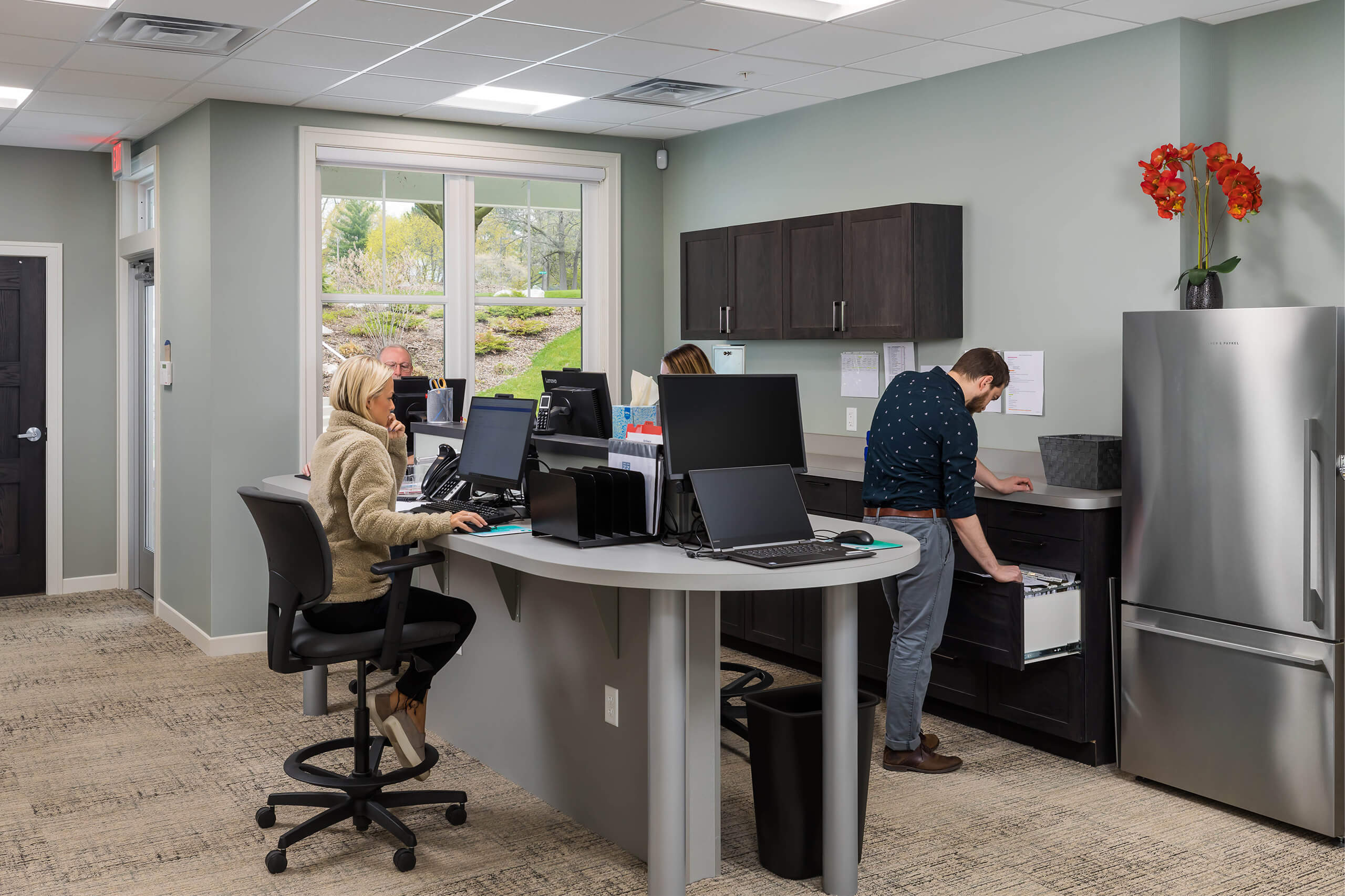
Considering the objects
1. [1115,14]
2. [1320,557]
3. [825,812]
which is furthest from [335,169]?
[1320,557]

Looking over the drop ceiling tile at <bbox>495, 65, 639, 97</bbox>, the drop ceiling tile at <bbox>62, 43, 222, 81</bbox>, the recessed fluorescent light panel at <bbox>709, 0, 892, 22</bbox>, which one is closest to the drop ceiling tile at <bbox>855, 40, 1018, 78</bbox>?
the recessed fluorescent light panel at <bbox>709, 0, 892, 22</bbox>

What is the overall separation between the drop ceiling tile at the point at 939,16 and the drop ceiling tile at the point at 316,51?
6.17 feet

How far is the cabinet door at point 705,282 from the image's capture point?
239 inches

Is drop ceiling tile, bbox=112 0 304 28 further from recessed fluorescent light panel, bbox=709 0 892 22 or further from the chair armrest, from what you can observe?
the chair armrest

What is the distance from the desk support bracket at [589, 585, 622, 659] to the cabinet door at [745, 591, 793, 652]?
6.13ft

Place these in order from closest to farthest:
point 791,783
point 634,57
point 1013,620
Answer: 1. point 791,783
2. point 1013,620
3. point 634,57

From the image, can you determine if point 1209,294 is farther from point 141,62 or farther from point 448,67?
point 141,62

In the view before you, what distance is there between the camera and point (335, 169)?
6.05 m

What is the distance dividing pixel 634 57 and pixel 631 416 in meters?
1.77

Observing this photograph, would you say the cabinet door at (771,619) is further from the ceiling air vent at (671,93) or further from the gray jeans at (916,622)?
the ceiling air vent at (671,93)

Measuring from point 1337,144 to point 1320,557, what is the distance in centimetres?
149

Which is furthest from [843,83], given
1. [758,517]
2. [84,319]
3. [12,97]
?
[84,319]

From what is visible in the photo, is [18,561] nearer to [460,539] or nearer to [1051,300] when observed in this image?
[460,539]

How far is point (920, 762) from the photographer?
156 inches
